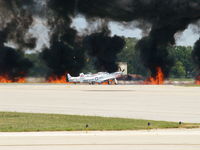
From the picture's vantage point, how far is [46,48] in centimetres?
12569

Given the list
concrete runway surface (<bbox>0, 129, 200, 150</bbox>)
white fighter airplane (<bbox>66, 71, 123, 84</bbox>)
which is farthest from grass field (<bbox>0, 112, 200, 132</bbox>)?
white fighter airplane (<bbox>66, 71, 123, 84</bbox>)

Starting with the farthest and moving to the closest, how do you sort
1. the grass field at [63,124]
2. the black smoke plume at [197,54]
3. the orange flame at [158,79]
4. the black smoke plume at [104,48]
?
1. the black smoke plume at [104,48]
2. the black smoke plume at [197,54]
3. the orange flame at [158,79]
4. the grass field at [63,124]

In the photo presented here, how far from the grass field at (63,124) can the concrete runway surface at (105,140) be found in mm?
1770

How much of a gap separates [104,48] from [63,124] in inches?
3954

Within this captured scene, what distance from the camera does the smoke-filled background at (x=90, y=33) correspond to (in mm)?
117062

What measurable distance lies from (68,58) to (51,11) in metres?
12.5

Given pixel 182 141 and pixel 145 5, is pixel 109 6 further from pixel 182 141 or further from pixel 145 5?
pixel 182 141

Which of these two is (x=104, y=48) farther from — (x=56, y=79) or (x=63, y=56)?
(x=56, y=79)

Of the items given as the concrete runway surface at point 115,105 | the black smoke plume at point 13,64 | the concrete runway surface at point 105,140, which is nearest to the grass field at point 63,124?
the concrete runway surface at point 105,140

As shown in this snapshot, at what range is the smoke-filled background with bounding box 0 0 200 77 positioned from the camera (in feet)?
384

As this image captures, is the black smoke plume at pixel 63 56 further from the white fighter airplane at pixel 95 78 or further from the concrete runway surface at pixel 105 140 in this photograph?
the concrete runway surface at pixel 105 140

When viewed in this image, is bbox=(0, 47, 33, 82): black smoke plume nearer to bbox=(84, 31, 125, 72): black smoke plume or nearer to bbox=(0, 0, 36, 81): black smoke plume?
bbox=(0, 0, 36, 81): black smoke plume

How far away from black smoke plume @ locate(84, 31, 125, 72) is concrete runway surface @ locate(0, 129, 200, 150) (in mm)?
104441

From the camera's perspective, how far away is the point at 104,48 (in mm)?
125875
